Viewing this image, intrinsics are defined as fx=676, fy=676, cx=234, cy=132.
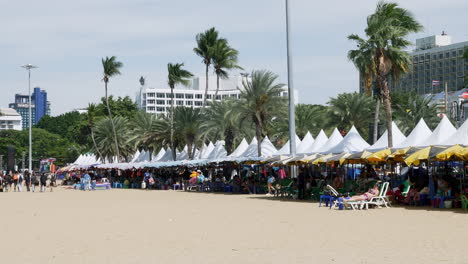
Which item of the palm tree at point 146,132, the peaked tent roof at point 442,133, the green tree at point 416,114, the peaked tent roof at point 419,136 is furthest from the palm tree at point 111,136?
the peaked tent roof at point 442,133

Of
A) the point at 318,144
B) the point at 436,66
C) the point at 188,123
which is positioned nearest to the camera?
the point at 318,144

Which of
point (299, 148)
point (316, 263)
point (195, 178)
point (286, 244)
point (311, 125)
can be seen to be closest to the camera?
point (316, 263)

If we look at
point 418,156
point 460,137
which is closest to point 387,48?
point 460,137

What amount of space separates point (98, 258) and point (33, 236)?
4.48 meters

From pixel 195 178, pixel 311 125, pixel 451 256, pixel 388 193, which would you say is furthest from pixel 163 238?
pixel 311 125

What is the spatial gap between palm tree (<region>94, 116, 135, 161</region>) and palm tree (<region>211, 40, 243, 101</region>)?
2225 cm

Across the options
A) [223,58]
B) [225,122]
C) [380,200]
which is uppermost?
[223,58]

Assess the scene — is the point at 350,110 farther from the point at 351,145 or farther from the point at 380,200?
the point at 380,200

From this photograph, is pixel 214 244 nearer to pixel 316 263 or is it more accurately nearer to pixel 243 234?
pixel 243 234

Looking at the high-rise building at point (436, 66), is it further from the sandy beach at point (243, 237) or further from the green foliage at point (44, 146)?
the sandy beach at point (243, 237)

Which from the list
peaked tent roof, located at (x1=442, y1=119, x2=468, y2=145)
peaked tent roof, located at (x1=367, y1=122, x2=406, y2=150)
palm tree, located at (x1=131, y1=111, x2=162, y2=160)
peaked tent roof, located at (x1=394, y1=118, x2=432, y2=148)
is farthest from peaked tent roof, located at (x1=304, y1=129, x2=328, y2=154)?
palm tree, located at (x1=131, y1=111, x2=162, y2=160)

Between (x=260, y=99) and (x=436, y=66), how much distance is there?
4573 inches

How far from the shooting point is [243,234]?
14180mm

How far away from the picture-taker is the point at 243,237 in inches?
534
